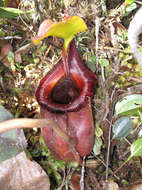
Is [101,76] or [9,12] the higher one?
[9,12]

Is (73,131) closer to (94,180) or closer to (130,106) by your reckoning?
(130,106)

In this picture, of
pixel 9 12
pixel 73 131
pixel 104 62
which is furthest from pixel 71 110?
pixel 9 12

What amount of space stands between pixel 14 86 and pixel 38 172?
87 centimetres

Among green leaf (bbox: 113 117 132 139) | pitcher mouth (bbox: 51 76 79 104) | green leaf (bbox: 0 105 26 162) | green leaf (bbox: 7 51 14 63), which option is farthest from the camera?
green leaf (bbox: 7 51 14 63)

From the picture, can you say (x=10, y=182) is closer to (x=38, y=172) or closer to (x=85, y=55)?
(x=38, y=172)

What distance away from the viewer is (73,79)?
Answer: 175 cm

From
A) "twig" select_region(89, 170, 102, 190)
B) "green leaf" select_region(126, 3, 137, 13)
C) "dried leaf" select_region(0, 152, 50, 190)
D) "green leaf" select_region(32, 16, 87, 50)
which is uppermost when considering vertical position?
"green leaf" select_region(126, 3, 137, 13)

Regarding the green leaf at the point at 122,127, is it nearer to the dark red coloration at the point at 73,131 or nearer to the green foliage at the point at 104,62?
the dark red coloration at the point at 73,131

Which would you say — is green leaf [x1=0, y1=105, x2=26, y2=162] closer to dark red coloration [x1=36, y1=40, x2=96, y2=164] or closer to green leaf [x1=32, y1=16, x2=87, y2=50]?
dark red coloration [x1=36, y1=40, x2=96, y2=164]

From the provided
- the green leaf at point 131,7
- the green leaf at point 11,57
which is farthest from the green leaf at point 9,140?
the green leaf at point 131,7

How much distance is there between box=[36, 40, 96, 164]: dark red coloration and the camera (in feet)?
5.27

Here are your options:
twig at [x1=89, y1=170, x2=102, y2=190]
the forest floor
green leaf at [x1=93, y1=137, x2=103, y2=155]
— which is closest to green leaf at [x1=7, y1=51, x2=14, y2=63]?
the forest floor

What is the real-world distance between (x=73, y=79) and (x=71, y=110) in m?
0.27

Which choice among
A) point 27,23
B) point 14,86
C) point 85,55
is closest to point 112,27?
point 85,55
